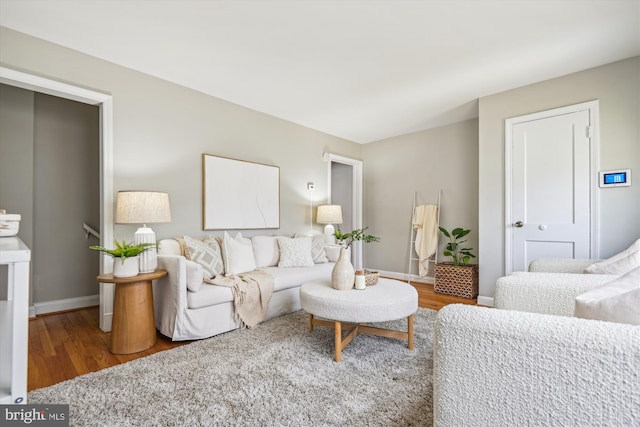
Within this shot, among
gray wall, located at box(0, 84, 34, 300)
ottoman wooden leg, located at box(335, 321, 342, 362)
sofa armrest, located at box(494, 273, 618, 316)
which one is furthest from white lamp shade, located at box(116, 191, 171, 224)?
sofa armrest, located at box(494, 273, 618, 316)

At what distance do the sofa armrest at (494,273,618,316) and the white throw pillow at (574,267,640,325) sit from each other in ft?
1.47

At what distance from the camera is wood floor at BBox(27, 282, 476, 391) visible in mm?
1962

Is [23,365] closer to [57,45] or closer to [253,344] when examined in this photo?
[253,344]

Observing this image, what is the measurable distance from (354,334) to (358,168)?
3783 millimetres

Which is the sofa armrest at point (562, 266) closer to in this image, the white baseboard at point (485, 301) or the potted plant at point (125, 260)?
the white baseboard at point (485, 301)

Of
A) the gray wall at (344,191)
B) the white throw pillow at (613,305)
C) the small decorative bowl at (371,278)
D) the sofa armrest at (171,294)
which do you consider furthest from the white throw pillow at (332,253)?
the white throw pillow at (613,305)

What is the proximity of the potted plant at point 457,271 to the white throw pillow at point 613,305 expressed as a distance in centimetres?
310

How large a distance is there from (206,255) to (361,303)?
5.30 feet

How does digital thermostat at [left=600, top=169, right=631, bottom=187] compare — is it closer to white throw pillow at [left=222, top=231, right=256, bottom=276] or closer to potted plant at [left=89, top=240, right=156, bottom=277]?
white throw pillow at [left=222, top=231, right=256, bottom=276]

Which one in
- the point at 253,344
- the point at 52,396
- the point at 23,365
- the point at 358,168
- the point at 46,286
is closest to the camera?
the point at 23,365

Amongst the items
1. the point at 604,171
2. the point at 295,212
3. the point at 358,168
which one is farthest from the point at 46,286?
the point at 604,171

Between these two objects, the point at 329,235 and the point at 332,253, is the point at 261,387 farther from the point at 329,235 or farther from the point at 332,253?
the point at 329,235

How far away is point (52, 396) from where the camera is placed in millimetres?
1653

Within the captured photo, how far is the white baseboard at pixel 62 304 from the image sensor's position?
10.4ft
